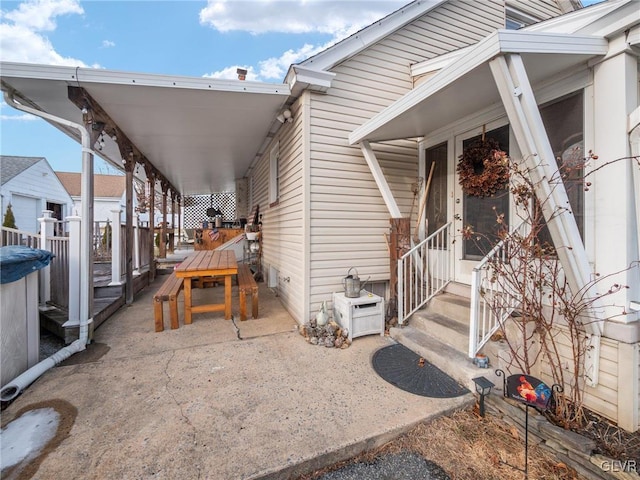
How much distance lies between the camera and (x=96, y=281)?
5.21 meters

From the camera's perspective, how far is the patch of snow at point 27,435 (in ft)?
5.42

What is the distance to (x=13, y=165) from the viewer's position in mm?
12312

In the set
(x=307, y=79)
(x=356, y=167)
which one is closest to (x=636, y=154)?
(x=356, y=167)

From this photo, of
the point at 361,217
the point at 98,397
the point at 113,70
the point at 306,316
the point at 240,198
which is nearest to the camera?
the point at 98,397

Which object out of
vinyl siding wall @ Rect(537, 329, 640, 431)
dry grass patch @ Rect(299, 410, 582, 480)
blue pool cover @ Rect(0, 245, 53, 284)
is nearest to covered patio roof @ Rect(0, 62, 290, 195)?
blue pool cover @ Rect(0, 245, 53, 284)

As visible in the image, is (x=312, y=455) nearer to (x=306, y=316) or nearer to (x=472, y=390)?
(x=472, y=390)

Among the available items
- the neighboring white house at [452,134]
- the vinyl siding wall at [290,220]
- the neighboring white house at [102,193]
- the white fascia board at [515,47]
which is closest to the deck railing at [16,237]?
the vinyl siding wall at [290,220]

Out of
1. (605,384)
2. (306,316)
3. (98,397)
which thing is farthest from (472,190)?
(98,397)

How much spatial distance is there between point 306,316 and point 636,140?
3.50 m

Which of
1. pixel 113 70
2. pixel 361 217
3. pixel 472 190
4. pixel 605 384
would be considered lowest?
pixel 605 384

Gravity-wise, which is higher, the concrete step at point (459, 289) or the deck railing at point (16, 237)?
the deck railing at point (16, 237)

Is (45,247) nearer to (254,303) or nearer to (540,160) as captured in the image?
(254,303)

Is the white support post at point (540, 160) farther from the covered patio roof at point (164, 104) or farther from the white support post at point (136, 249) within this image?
the white support post at point (136, 249)

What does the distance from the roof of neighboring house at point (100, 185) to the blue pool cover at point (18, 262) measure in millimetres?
17923
